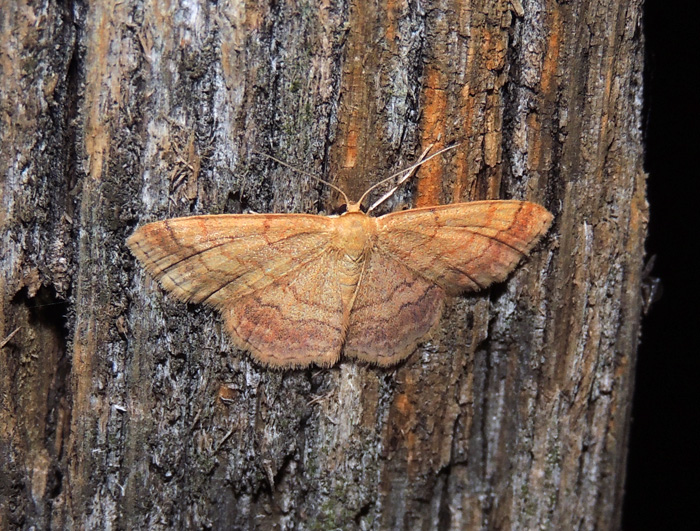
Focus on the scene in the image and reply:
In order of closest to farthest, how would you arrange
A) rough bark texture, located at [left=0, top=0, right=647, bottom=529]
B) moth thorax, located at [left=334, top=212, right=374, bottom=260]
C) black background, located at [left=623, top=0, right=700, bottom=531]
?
rough bark texture, located at [left=0, top=0, right=647, bottom=529]
moth thorax, located at [left=334, top=212, right=374, bottom=260]
black background, located at [left=623, top=0, right=700, bottom=531]

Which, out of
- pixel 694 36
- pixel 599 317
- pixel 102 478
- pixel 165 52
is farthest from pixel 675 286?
pixel 102 478

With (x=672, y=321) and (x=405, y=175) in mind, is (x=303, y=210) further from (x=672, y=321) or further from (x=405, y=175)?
(x=672, y=321)

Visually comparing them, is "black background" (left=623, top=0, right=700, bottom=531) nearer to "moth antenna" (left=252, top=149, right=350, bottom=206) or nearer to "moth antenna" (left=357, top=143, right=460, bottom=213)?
"moth antenna" (left=357, top=143, right=460, bottom=213)

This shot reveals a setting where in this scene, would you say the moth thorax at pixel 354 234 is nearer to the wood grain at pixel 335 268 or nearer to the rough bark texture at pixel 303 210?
the wood grain at pixel 335 268

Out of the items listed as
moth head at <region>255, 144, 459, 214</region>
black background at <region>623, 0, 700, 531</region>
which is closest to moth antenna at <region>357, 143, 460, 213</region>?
moth head at <region>255, 144, 459, 214</region>

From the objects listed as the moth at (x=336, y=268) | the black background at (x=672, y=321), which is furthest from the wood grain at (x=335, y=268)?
the black background at (x=672, y=321)

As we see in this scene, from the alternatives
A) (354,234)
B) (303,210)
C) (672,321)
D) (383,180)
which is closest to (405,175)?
(383,180)

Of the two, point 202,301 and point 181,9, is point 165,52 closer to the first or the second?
point 181,9
